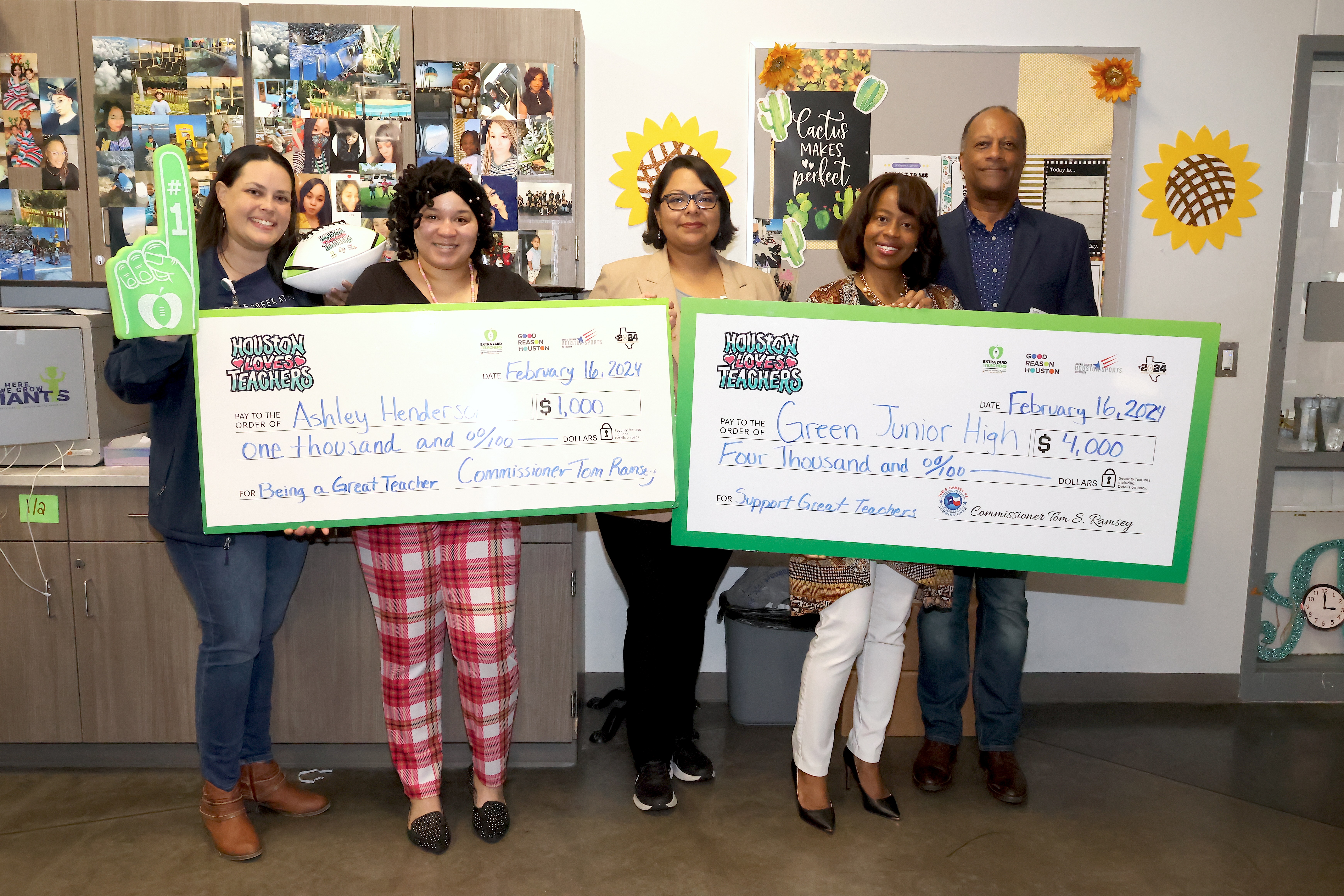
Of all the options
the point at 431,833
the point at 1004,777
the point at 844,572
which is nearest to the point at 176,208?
the point at 431,833

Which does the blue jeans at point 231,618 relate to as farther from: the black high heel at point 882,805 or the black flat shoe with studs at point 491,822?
the black high heel at point 882,805

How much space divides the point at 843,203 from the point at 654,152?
665mm

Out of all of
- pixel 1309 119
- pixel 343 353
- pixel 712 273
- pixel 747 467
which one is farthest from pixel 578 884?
pixel 1309 119

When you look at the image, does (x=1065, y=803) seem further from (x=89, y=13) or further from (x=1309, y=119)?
(x=89, y=13)

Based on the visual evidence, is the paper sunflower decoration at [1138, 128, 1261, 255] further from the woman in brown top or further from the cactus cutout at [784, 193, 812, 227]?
the woman in brown top

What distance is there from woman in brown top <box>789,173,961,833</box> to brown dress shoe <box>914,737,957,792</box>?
0.20m

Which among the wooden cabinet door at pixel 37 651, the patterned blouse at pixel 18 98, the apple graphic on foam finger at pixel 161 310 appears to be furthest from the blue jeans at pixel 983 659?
the patterned blouse at pixel 18 98

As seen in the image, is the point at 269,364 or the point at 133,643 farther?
the point at 133,643

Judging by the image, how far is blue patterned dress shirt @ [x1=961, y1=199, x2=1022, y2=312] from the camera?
2449mm

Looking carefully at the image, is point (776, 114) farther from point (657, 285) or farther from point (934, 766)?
point (934, 766)

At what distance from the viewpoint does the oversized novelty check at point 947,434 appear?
211 centimetres

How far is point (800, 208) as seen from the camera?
121 inches

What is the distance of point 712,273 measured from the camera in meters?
2.37

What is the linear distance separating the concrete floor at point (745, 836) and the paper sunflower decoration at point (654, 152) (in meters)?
1.86
